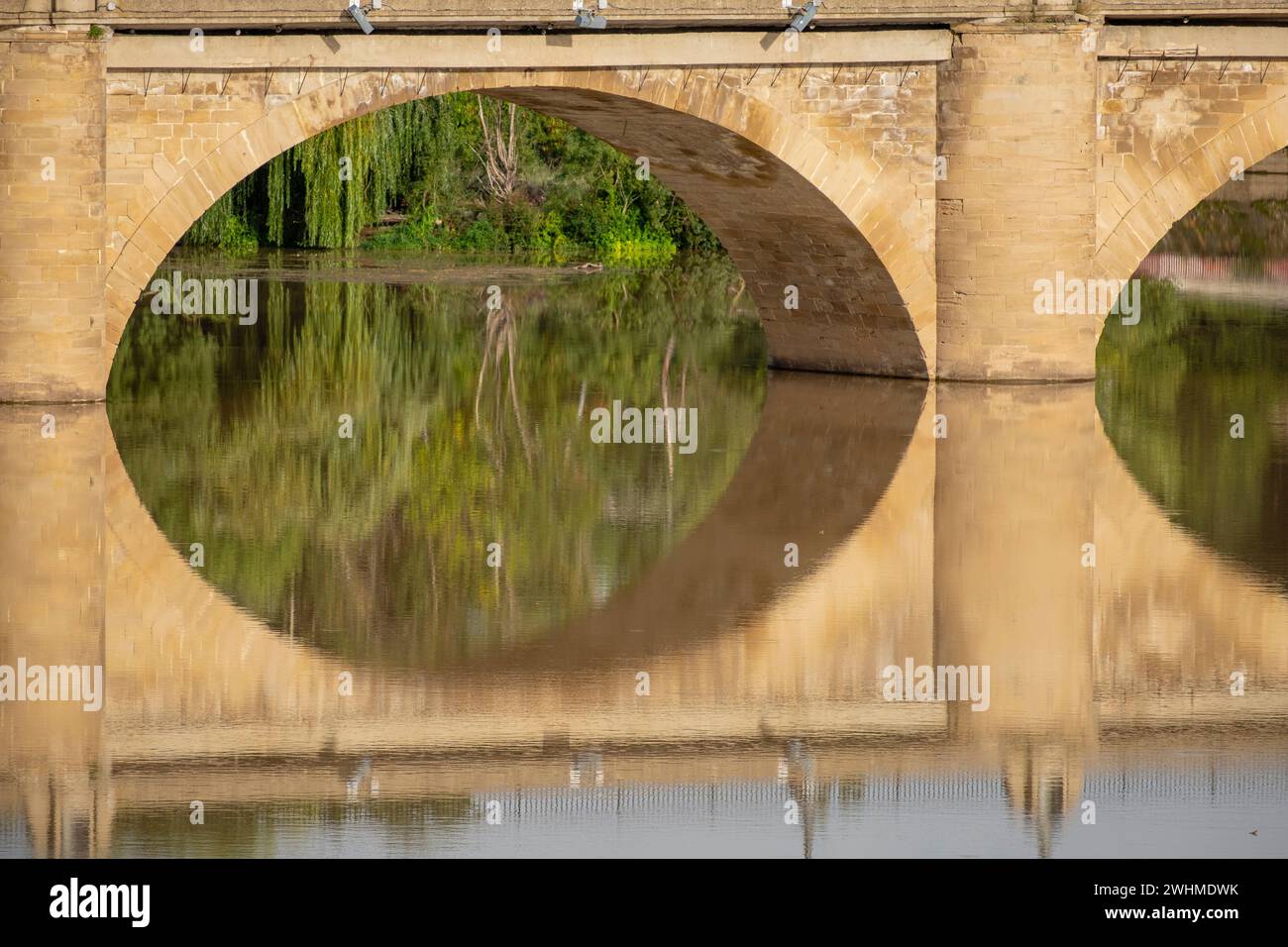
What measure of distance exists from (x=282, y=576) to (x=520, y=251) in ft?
72.7

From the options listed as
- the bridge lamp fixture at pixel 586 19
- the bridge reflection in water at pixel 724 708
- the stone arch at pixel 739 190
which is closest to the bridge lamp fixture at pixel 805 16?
the stone arch at pixel 739 190

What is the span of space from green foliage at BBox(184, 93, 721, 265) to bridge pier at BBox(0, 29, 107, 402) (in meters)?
14.6

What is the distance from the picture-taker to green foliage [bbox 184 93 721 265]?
28141 millimetres

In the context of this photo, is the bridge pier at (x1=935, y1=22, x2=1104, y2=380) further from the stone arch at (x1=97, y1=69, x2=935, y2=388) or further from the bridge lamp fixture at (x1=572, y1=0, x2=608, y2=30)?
the bridge lamp fixture at (x1=572, y1=0, x2=608, y2=30)

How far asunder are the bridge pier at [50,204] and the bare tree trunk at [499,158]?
61.2 ft

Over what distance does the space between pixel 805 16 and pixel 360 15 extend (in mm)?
2741

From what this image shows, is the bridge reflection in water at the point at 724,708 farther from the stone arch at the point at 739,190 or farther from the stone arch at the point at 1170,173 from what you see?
the stone arch at the point at 1170,173

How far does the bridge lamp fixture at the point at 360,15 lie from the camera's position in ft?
42.5

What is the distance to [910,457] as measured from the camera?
40.5 feet

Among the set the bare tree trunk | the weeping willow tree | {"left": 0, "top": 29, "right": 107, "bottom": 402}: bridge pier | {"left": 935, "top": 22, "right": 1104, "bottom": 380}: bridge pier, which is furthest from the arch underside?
the bare tree trunk
